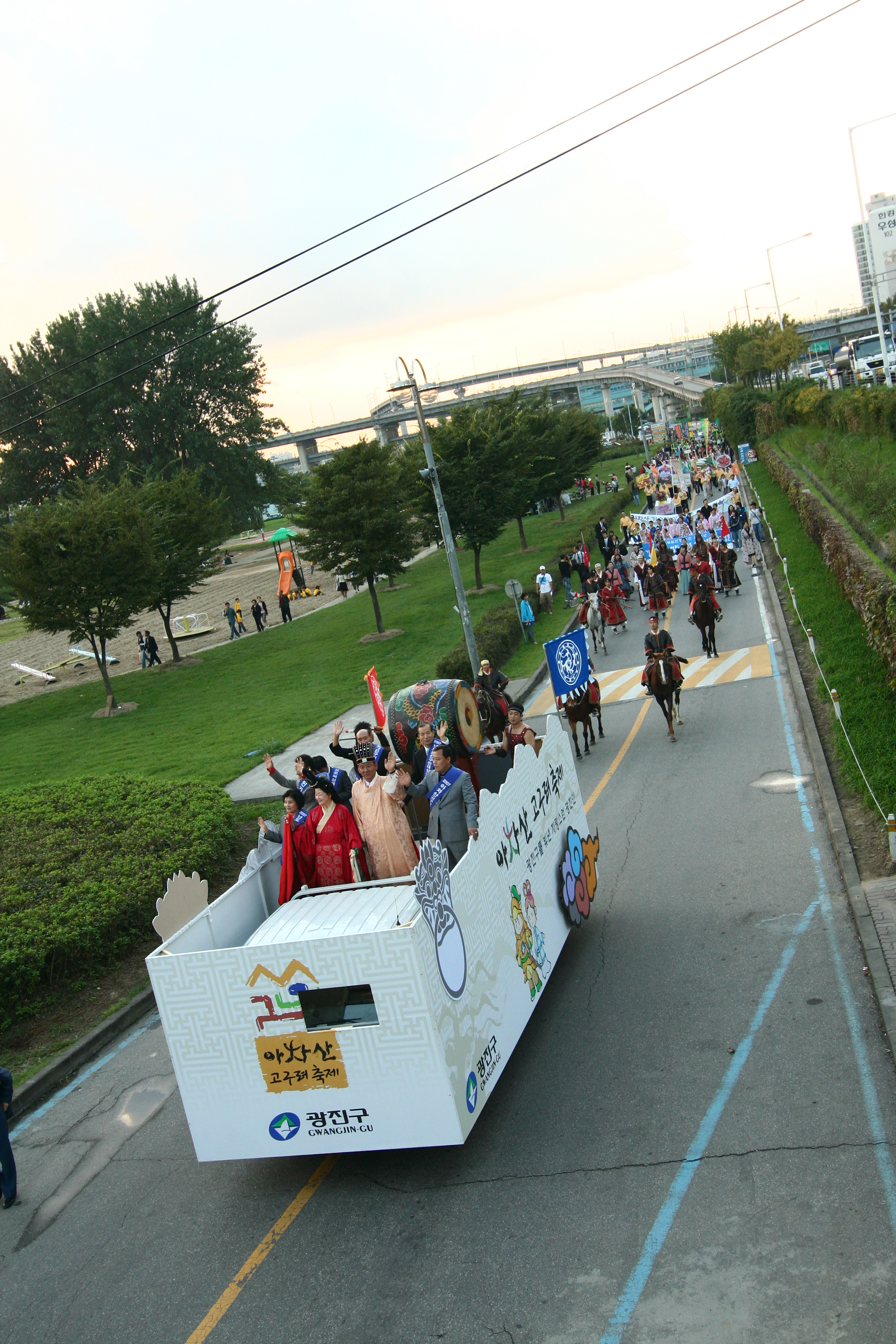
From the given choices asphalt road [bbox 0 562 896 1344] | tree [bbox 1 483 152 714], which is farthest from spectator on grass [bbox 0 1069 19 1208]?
tree [bbox 1 483 152 714]

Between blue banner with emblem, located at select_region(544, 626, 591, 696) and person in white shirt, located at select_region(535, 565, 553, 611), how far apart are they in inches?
615

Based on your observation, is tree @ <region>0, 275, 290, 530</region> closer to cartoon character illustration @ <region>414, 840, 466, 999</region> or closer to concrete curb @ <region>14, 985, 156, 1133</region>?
concrete curb @ <region>14, 985, 156, 1133</region>

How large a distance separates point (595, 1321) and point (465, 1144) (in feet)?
6.17

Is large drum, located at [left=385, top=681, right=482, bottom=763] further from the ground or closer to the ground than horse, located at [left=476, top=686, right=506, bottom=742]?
further from the ground

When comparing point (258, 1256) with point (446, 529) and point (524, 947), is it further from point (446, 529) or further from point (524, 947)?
point (446, 529)

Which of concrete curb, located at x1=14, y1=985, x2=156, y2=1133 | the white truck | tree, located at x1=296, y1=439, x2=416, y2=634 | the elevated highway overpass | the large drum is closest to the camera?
concrete curb, located at x1=14, y1=985, x2=156, y2=1133

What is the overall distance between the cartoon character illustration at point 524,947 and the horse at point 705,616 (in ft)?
47.2

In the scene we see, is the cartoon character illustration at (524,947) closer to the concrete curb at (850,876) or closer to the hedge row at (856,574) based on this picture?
the concrete curb at (850,876)

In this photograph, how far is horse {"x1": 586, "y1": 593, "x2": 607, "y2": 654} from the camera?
82.8 ft

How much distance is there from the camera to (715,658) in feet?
71.0

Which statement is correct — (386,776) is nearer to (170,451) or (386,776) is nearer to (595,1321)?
(595,1321)

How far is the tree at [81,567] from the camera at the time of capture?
95.5 ft

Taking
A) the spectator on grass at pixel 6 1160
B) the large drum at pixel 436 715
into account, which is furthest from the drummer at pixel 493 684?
the spectator on grass at pixel 6 1160

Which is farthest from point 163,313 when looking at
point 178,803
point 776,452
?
point 178,803
